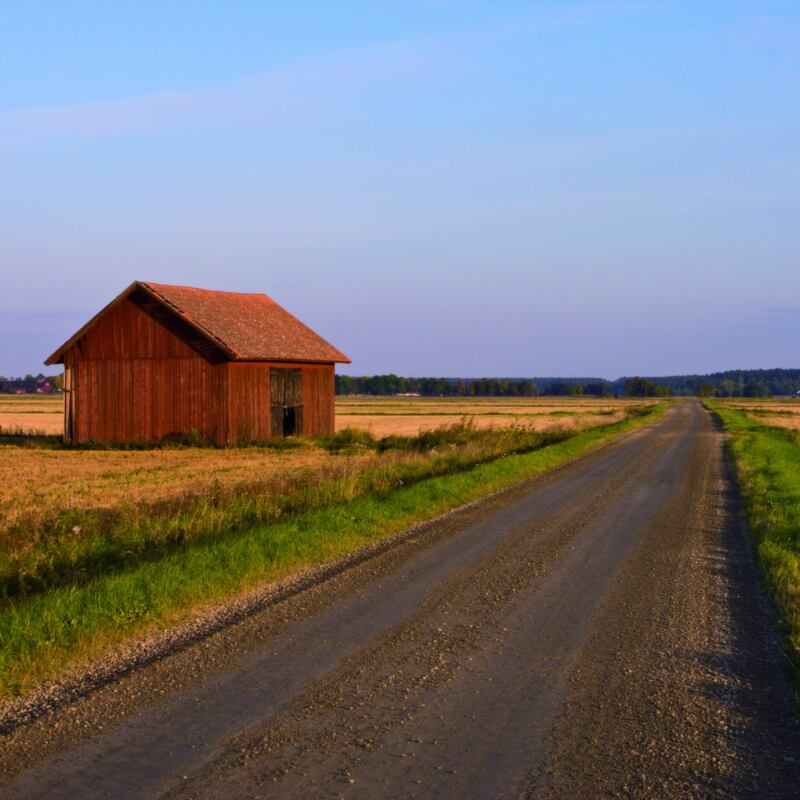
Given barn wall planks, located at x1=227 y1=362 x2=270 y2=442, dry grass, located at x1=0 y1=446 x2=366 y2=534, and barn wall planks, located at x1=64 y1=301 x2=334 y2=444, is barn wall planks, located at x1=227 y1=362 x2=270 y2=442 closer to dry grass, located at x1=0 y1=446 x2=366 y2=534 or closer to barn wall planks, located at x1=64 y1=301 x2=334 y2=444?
barn wall planks, located at x1=64 y1=301 x2=334 y2=444

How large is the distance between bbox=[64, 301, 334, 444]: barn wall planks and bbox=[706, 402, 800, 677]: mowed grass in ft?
61.3

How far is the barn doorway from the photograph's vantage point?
126ft

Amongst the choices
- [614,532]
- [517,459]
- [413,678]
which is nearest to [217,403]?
[517,459]

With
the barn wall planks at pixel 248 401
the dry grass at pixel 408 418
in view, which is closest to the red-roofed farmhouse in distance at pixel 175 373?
the barn wall planks at pixel 248 401

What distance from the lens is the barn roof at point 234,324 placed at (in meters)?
36.7

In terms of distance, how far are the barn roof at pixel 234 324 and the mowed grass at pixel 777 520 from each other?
61.3ft

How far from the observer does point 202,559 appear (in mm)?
11062

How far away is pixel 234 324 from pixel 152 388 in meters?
4.39

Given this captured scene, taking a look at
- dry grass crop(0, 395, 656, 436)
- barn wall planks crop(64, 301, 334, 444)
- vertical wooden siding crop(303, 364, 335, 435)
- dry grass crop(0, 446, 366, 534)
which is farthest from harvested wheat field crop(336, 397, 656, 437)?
dry grass crop(0, 446, 366, 534)

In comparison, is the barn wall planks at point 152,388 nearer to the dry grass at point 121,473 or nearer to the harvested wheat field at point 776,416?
the dry grass at point 121,473

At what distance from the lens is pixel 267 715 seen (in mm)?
6156

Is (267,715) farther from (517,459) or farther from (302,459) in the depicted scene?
(302,459)

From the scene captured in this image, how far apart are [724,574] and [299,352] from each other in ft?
99.1

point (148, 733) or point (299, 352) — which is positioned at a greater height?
point (299, 352)
